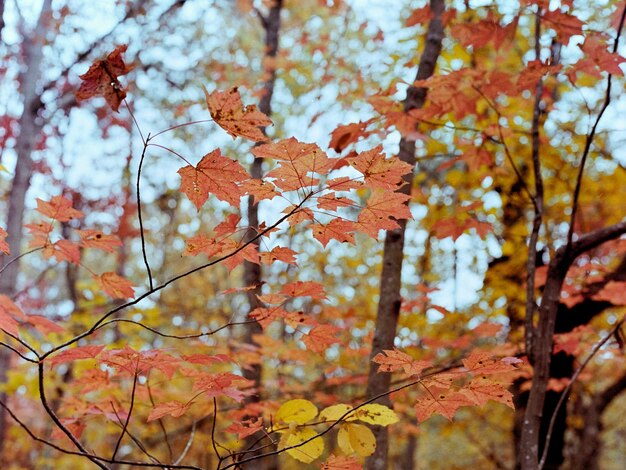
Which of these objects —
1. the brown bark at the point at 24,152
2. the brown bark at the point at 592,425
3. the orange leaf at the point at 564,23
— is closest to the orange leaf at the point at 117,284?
the orange leaf at the point at 564,23

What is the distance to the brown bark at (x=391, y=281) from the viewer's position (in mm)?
2008

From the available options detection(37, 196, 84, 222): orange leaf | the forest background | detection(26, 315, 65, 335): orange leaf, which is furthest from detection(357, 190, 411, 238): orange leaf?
detection(26, 315, 65, 335): orange leaf

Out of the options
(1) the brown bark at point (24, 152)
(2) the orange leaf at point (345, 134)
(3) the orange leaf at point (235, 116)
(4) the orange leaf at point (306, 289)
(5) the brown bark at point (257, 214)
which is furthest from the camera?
(1) the brown bark at point (24, 152)

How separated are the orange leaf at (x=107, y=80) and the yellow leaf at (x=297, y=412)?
2.90 feet

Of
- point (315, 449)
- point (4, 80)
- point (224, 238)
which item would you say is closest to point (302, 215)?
point (224, 238)

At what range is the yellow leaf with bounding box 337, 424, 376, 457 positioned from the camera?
136cm

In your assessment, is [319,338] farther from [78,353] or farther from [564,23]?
[564,23]

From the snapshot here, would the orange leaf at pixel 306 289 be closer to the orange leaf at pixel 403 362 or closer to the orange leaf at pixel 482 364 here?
the orange leaf at pixel 403 362

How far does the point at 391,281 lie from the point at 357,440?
2.96ft

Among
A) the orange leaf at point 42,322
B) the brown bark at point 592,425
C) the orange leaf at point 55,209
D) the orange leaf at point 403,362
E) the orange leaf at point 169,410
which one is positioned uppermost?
the brown bark at point 592,425

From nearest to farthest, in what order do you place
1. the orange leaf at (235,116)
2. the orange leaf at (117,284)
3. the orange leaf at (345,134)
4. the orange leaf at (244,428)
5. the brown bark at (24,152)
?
1. the orange leaf at (235,116)
2. the orange leaf at (244,428)
3. the orange leaf at (117,284)
4. the orange leaf at (345,134)
5. the brown bark at (24,152)

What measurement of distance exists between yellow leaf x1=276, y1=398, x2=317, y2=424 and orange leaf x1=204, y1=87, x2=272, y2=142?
741mm

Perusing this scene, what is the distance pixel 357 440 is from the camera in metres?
1.37

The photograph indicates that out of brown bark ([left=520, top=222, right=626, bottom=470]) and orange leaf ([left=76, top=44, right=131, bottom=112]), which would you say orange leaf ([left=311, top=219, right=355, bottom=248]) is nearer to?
orange leaf ([left=76, top=44, right=131, bottom=112])
